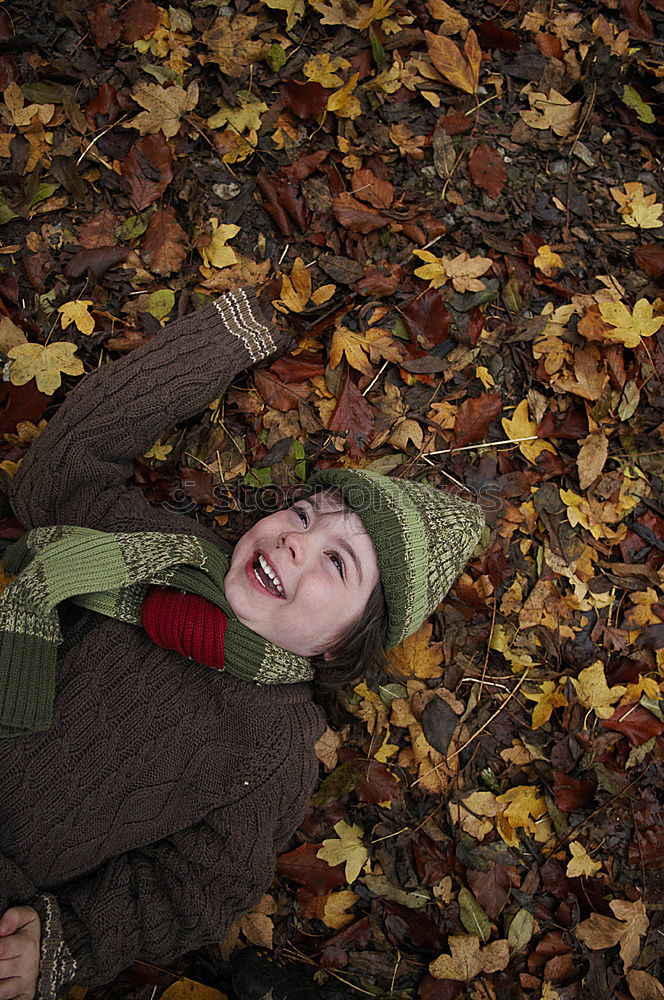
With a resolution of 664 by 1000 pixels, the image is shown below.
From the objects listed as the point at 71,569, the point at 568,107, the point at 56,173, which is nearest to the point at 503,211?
the point at 568,107

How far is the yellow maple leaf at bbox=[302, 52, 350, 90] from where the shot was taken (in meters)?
3.14

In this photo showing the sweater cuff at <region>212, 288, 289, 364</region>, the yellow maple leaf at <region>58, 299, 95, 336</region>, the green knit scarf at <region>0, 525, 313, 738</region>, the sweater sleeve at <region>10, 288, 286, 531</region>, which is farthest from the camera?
the yellow maple leaf at <region>58, 299, 95, 336</region>

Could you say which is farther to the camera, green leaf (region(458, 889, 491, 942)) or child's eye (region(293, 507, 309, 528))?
green leaf (region(458, 889, 491, 942))

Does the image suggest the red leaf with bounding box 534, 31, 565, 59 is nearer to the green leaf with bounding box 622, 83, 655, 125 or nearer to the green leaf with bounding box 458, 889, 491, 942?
the green leaf with bounding box 622, 83, 655, 125

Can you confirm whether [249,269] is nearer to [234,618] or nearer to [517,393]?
[517,393]

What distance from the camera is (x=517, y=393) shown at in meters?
3.21

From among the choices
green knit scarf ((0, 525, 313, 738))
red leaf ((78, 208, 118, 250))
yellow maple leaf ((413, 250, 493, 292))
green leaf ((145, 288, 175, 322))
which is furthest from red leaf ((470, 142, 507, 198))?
green knit scarf ((0, 525, 313, 738))

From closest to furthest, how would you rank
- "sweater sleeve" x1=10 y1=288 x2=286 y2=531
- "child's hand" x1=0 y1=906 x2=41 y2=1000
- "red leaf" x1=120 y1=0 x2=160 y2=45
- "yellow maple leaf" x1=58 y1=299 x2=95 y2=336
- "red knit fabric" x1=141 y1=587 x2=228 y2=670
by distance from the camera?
"child's hand" x1=0 y1=906 x2=41 y2=1000, "red knit fabric" x1=141 y1=587 x2=228 y2=670, "sweater sleeve" x1=10 y1=288 x2=286 y2=531, "yellow maple leaf" x1=58 y1=299 x2=95 y2=336, "red leaf" x1=120 y1=0 x2=160 y2=45

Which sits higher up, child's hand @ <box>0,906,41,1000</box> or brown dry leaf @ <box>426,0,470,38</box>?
brown dry leaf @ <box>426,0,470,38</box>

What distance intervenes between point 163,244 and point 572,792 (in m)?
2.70

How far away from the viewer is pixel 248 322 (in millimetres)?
2836

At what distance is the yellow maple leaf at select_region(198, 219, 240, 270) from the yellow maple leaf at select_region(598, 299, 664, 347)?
153 centimetres

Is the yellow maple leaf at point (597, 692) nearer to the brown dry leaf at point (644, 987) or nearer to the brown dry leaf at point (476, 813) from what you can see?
the brown dry leaf at point (476, 813)

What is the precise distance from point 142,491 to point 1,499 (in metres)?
0.53
